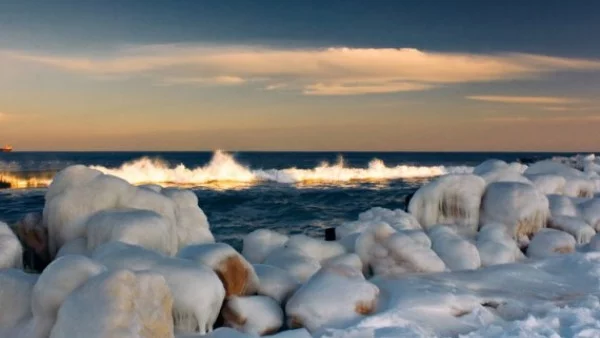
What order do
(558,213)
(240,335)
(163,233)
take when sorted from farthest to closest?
(558,213), (163,233), (240,335)

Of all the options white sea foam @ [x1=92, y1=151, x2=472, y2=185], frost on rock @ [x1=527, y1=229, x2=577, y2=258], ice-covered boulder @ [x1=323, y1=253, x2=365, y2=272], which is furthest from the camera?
white sea foam @ [x1=92, y1=151, x2=472, y2=185]

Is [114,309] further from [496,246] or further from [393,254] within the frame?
[496,246]

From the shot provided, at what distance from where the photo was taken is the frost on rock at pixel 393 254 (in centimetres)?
1212

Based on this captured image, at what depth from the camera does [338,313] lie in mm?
9367

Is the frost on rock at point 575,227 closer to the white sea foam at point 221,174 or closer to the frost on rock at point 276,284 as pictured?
the frost on rock at point 276,284

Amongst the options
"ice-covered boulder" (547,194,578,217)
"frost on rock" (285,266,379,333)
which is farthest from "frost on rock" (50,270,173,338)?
"ice-covered boulder" (547,194,578,217)

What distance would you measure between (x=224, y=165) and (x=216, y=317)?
43303mm

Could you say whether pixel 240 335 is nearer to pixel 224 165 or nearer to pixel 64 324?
pixel 64 324

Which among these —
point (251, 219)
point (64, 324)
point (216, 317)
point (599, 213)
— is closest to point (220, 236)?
point (251, 219)

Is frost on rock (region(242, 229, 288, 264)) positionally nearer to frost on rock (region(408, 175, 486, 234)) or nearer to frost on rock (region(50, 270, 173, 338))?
frost on rock (region(408, 175, 486, 234))

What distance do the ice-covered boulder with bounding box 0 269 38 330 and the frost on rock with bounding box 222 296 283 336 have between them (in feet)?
8.58

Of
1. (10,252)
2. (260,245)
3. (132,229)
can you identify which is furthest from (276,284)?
(10,252)

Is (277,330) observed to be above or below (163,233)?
below

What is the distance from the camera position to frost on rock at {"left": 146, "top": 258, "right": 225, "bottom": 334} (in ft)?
28.3
